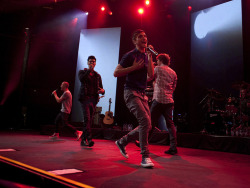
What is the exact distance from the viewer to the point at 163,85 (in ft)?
11.3

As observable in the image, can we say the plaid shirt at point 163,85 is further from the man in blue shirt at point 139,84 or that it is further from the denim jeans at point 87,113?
the denim jeans at point 87,113

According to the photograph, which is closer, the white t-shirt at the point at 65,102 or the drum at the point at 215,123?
the white t-shirt at the point at 65,102

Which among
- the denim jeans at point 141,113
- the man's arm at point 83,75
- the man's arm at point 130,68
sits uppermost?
the man's arm at point 83,75

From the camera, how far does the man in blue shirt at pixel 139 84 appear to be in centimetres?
235

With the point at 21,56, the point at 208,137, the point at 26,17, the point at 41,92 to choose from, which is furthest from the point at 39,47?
the point at 208,137

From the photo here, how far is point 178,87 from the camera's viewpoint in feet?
28.0

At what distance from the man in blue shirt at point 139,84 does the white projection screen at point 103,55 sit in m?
6.94

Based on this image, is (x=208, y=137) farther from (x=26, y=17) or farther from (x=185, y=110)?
(x=26, y=17)

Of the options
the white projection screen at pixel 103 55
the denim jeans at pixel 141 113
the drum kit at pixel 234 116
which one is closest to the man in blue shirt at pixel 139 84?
the denim jeans at pixel 141 113

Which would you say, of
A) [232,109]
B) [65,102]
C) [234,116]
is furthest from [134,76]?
[234,116]

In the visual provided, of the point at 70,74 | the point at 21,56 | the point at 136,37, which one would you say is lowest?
the point at 136,37

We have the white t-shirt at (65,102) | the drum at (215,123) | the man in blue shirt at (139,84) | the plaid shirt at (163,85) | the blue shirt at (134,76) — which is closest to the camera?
the man in blue shirt at (139,84)

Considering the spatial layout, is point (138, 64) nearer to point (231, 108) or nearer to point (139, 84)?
point (139, 84)

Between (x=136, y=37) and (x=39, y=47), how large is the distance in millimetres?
9031
